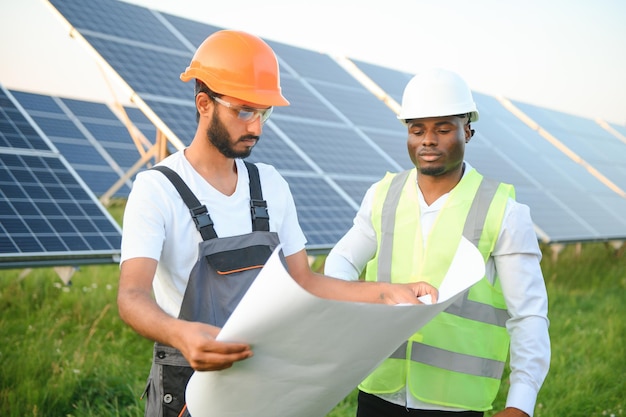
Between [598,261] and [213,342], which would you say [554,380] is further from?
[598,261]

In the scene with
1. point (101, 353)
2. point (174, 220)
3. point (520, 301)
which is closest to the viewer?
point (174, 220)

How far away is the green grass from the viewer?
494 cm

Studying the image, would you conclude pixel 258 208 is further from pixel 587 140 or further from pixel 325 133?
pixel 587 140

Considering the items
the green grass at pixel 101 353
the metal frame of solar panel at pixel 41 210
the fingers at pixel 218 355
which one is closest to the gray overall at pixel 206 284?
the fingers at pixel 218 355

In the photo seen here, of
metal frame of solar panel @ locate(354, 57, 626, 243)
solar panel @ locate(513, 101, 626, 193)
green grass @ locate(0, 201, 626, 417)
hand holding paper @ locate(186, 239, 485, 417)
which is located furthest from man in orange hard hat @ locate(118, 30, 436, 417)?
solar panel @ locate(513, 101, 626, 193)

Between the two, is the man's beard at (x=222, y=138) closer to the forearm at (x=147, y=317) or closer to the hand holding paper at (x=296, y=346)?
the forearm at (x=147, y=317)

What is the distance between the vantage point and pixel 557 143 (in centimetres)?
1577

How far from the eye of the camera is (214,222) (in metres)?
2.33

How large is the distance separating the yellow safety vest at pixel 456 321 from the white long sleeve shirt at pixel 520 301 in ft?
0.13

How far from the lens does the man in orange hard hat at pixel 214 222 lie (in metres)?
2.19

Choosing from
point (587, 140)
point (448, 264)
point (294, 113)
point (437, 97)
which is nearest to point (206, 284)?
point (448, 264)

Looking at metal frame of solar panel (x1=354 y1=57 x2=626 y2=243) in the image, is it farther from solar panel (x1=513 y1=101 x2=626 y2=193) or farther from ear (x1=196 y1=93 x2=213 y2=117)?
ear (x1=196 y1=93 x2=213 y2=117)

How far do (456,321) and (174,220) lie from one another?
1147mm

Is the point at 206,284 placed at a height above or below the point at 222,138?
below
